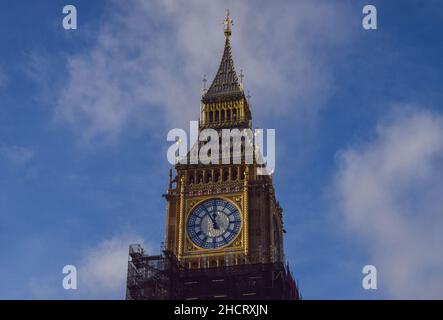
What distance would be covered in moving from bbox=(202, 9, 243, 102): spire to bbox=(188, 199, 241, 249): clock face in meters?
15.9

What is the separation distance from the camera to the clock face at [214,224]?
109m

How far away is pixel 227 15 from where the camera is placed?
128 meters

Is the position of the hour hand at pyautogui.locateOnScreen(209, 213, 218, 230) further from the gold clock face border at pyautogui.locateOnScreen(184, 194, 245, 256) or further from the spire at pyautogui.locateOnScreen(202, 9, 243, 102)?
the spire at pyautogui.locateOnScreen(202, 9, 243, 102)

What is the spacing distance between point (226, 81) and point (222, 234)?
900 inches

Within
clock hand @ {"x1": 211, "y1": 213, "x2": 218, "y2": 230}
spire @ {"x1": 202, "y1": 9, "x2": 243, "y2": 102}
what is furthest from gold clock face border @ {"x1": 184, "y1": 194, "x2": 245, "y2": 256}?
spire @ {"x1": 202, "y1": 9, "x2": 243, "y2": 102}

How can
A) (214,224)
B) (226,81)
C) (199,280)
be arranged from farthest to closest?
(226,81) < (214,224) < (199,280)

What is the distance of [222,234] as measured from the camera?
10919 cm

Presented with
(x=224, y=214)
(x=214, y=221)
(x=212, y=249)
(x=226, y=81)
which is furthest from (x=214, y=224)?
(x=226, y=81)

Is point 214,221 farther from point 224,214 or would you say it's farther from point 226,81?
point 226,81

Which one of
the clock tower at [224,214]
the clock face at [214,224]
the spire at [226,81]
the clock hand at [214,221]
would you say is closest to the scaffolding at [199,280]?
the clock tower at [224,214]

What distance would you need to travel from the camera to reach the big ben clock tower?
105938 millimetres
